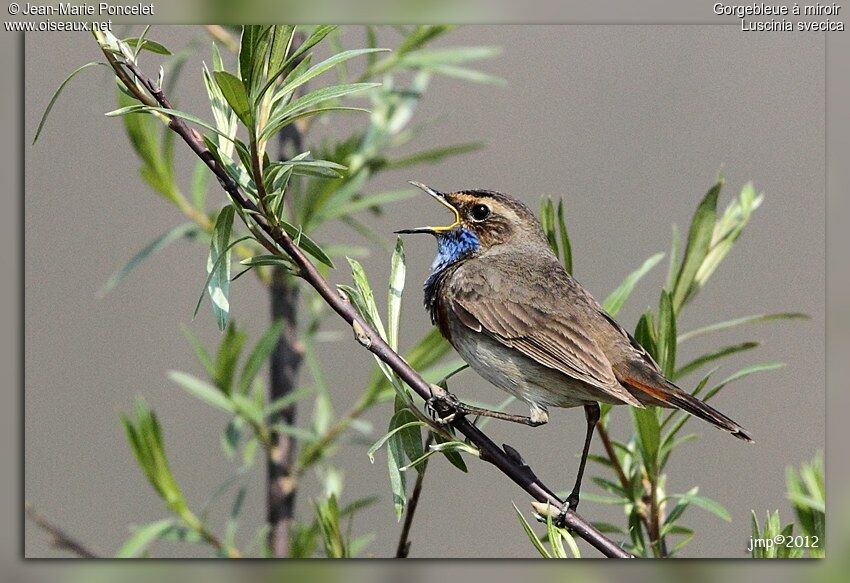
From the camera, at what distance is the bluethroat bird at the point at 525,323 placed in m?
2.86

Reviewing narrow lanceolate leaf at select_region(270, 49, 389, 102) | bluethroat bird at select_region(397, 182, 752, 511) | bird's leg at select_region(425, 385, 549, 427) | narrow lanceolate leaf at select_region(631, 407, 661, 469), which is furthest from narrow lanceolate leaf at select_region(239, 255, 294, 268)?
narrow lanceolate leaf at select_region(631, 407, 661, 469)

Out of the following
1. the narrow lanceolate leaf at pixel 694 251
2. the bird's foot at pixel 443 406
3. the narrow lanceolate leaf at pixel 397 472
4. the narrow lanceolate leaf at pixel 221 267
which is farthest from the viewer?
the narrow lanceolate leaf at pixel 694 251

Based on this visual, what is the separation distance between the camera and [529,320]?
3.26 meters

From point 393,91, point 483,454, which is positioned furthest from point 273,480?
point 393,91

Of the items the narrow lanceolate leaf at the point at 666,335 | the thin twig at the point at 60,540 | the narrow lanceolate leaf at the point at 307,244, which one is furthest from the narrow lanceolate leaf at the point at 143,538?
the narrow lanceolate leaf at the point at 666,335

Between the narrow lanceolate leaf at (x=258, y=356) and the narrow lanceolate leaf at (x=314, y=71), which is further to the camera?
the narrow lanceolate leaf at (x=258, y=356)

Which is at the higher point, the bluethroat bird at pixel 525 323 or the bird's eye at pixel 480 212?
the bird's eye at pixel 480 212

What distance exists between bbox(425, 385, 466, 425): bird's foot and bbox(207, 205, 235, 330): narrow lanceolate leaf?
1.80 ft

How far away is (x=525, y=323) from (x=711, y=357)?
2.60ft

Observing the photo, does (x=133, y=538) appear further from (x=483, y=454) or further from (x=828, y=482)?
(x=828, y=482)

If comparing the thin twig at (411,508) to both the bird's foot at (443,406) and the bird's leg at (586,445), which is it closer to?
the bird's foot at (443,406)

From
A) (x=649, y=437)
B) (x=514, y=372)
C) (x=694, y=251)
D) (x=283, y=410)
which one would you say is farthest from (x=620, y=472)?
(x=283, y=410)

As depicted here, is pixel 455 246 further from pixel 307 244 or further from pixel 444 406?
pixel 307 244

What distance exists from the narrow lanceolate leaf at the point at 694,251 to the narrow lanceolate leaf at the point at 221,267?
1281 millimetres
